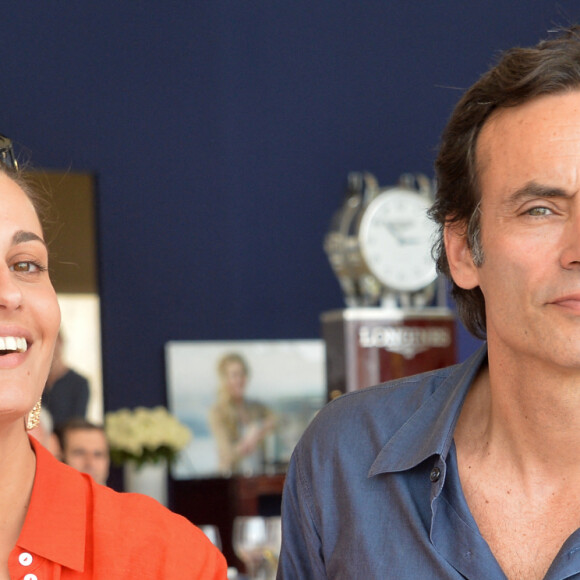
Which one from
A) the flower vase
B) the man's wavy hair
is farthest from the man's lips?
the flower vase

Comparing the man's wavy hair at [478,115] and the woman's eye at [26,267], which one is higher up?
the man's wavy hair at [478,115]

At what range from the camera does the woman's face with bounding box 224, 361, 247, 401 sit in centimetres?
534

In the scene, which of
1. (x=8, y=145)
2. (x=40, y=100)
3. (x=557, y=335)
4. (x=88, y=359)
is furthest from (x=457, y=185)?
(x=40, y=100)

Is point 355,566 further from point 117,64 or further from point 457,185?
point 117,64

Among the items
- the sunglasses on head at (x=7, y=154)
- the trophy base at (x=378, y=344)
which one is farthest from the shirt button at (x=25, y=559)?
the trophy base at (x=378, y=344)

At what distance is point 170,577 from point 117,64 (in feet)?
13.6

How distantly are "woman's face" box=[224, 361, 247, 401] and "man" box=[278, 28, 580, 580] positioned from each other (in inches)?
135

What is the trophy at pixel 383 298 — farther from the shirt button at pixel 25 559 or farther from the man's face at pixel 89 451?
the shirt button at pixel 25 559

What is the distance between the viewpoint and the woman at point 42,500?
1519 mm

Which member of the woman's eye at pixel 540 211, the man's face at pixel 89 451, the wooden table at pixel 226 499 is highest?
the woman's eye at pixel 540 211

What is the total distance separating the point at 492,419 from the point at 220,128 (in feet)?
13.2

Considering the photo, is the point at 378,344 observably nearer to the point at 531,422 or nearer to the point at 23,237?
the point at 531,422

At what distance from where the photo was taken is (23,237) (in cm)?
159

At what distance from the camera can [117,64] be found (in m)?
5.38
